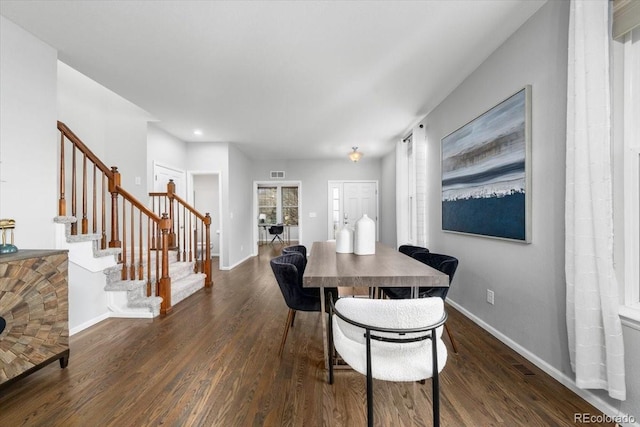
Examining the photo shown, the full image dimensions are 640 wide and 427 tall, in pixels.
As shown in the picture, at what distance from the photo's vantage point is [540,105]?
195cm

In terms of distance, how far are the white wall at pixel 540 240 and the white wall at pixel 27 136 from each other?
408 centimetres

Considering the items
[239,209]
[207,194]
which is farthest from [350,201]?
[207,194]

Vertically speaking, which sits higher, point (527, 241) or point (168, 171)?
point (168, 171)

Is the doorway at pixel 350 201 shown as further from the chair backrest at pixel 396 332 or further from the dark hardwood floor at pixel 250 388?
the chair backrest at pixel 396 332

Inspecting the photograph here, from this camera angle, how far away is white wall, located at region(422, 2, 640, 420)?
1.79 metres

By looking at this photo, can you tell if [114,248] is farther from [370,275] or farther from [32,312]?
[370,275]

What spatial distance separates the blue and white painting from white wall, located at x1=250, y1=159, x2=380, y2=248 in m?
4.43

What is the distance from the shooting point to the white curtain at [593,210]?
1.43 metres

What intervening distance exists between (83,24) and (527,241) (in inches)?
154

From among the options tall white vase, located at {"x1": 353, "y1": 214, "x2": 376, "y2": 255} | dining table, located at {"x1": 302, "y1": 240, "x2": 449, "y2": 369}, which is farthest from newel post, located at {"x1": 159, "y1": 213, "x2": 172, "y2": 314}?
tall white vase, located at {"x1": 353, "y1": 214, "x2": 376, "y2": 255}

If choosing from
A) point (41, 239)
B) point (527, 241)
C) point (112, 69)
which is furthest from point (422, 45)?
point (41, 239)

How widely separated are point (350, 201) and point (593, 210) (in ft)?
20.3

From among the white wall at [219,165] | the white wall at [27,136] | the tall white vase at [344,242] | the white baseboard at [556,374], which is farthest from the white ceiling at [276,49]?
the white baseboard at [556,374]

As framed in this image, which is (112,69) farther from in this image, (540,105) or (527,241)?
(527,241)
